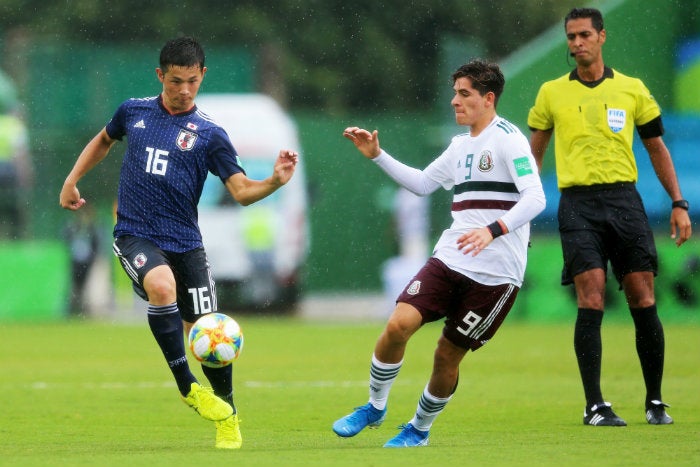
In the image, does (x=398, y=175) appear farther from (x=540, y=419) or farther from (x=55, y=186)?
(x=55, y=186)

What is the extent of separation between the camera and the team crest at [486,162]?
8.07 meters

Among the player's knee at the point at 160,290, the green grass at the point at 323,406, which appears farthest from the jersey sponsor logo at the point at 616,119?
the player's knee at the point at 160,290

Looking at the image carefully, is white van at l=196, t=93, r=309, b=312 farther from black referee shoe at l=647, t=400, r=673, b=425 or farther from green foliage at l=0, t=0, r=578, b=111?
black referee shoe at l=647, t=400, r=673, b=425

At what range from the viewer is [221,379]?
8391mm

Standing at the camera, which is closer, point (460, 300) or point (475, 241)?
point (475, 241)

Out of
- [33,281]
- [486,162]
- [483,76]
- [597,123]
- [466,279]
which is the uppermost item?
[483,76]

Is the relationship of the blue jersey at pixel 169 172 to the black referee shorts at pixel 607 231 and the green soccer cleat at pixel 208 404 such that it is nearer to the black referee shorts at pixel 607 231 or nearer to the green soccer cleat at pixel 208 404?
the green soccer cleat at pixel 208 404

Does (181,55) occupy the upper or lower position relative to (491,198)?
upper

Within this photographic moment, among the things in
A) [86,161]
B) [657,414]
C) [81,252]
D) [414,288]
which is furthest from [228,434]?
[81,252]

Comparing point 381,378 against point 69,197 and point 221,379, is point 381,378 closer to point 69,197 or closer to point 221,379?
point 221,379

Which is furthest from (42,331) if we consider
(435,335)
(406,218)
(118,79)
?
(118,79)

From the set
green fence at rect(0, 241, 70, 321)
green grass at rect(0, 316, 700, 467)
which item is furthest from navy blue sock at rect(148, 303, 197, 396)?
green fence at rect(0, 241, 70, 321)

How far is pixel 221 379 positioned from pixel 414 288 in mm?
1279

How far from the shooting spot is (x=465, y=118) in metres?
8.27
